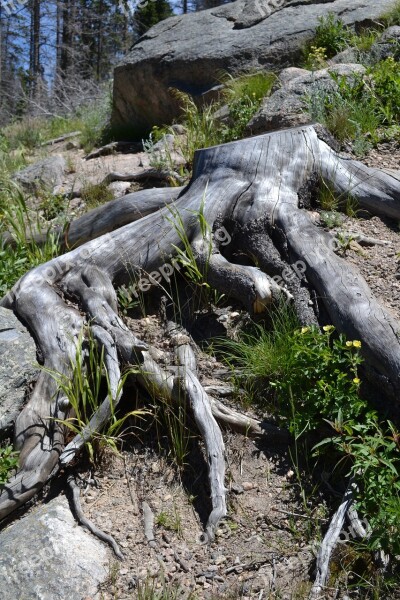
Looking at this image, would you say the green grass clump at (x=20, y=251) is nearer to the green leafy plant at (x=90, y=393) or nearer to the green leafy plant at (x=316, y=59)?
the green leafy plant at (x=90, y=393)

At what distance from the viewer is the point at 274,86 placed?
25.2ft

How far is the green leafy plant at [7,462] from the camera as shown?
12.9 feet

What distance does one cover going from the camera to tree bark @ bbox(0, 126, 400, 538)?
400 cm

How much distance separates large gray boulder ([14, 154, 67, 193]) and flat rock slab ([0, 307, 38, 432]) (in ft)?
10.2

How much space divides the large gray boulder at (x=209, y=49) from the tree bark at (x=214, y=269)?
4.02 meters

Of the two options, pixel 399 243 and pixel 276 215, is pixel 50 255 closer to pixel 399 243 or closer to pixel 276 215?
pixel 276 215

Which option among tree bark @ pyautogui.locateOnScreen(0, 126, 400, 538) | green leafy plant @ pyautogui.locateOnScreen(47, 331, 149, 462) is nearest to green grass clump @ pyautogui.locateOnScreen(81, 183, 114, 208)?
tree bark @ pyautogui.locateOnScreen(0, 126, 400, 538)

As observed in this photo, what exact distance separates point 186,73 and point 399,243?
5.57m

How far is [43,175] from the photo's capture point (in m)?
8.16

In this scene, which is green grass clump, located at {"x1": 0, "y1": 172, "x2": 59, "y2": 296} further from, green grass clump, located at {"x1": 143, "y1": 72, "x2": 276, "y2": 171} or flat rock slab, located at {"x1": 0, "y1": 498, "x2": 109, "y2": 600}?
flat rock slab, located at {"x1": 0, "y1": 498, "x2": 109, "y2": 600}

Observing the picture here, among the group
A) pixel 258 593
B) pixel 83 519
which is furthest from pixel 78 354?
pixel 258 593

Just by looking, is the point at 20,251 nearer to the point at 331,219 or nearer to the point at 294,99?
the point at 331,219

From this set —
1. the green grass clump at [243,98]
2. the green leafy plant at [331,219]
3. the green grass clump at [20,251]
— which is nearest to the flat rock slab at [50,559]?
the green grass clump at [20,251]

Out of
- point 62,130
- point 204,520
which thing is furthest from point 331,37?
point 204,520
